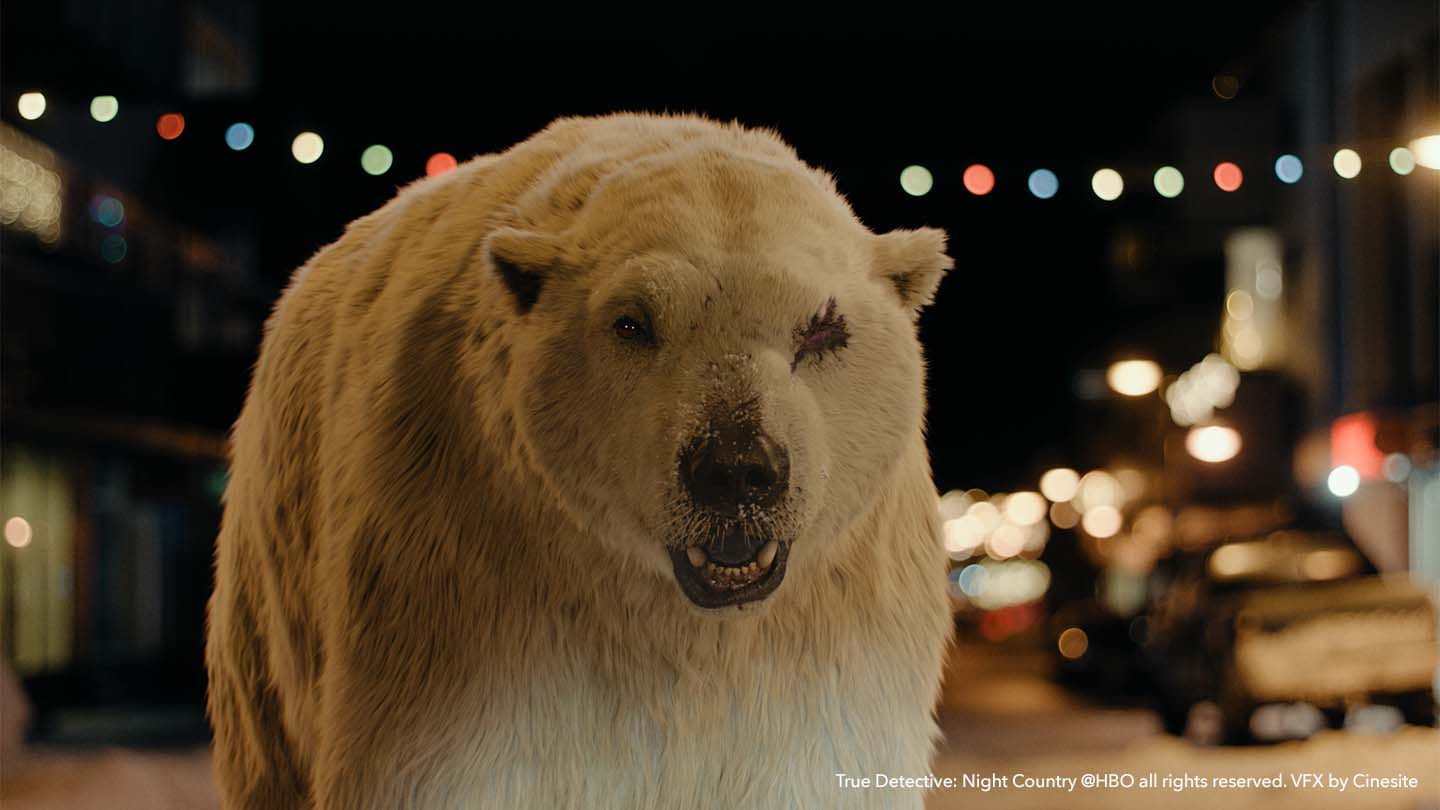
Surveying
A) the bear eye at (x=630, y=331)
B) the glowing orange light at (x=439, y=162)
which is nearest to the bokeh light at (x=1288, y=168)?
the glowing orange light at (x=439, y=162)

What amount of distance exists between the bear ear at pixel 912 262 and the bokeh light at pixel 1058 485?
23752mm

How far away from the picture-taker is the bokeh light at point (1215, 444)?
19688 mm

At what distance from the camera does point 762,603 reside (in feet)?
7.74

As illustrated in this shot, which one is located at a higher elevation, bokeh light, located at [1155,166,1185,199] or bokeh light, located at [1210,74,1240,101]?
bokeh light, located at [1210,74,1240,101]

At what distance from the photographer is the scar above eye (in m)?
2.55

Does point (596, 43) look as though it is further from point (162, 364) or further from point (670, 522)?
point (162, 364)

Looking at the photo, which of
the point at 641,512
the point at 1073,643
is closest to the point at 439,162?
the point at 641,512

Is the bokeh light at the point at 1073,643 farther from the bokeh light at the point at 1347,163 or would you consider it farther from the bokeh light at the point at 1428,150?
the bokeh light at the point at 1347,163

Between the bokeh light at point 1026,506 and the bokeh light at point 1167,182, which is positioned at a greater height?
the bokeh light at point 1167,182

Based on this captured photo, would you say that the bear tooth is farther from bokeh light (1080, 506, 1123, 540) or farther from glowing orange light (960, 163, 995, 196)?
bokeh light (1080, 506, 1123, 540)

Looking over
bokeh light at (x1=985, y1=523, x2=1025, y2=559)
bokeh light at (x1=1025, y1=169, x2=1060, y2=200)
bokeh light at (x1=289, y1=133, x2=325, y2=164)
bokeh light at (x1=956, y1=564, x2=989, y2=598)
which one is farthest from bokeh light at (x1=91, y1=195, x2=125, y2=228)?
bokeh light at (x1=985, y1=523, x2=1025, y2=559)

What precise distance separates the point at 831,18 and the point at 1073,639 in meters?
11.0

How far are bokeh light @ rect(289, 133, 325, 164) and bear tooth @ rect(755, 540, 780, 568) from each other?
2252mm

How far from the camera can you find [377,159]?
4.18 metres
